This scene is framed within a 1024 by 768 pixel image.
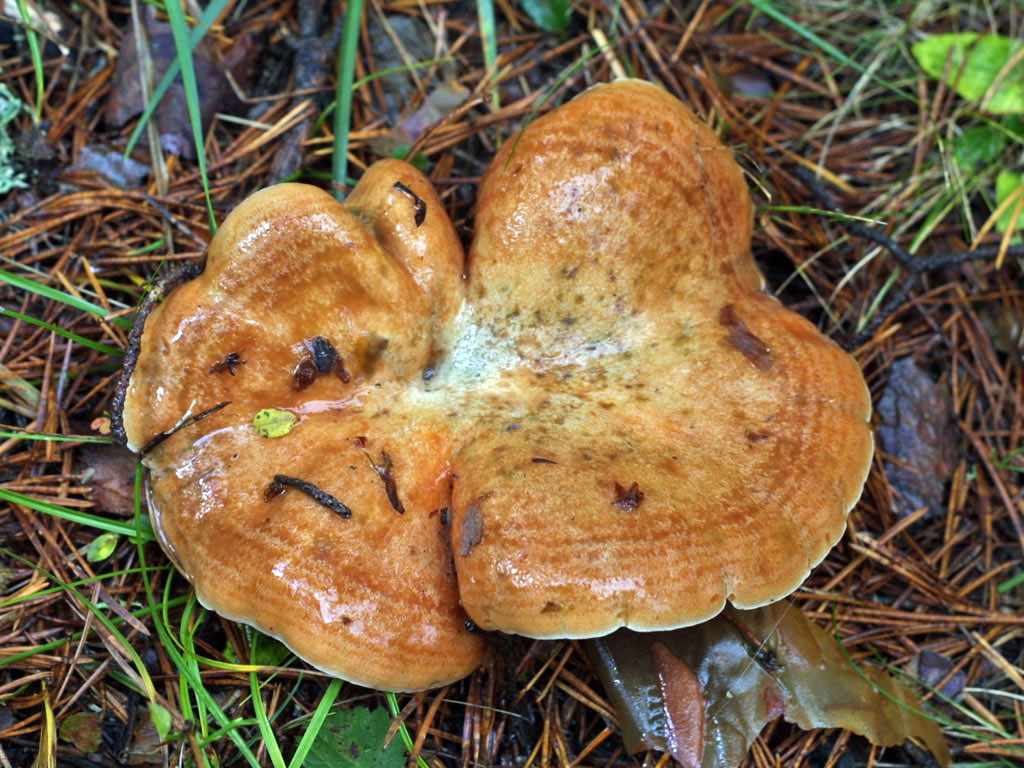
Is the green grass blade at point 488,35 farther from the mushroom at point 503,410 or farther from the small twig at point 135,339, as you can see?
the small twig at point 135,339

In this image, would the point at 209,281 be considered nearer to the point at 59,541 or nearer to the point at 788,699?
the point at 59,541

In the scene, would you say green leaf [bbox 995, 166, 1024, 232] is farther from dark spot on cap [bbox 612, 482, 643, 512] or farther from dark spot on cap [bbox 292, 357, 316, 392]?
dark spot on cap [bbox 292, 357, 316, 392]

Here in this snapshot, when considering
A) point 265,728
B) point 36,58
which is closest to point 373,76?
point 36,58

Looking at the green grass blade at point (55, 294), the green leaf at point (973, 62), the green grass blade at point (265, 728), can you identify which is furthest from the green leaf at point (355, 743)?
the green leaf at point (973, 62)

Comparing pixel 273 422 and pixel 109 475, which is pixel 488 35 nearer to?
pixel 273 422

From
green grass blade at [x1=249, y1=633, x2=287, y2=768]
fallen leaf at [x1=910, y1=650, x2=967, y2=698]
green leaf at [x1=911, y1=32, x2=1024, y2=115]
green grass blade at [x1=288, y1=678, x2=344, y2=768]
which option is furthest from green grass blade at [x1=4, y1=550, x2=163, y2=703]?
green leaf at [x1=911, y1=32, x2=1024, y2=115]
